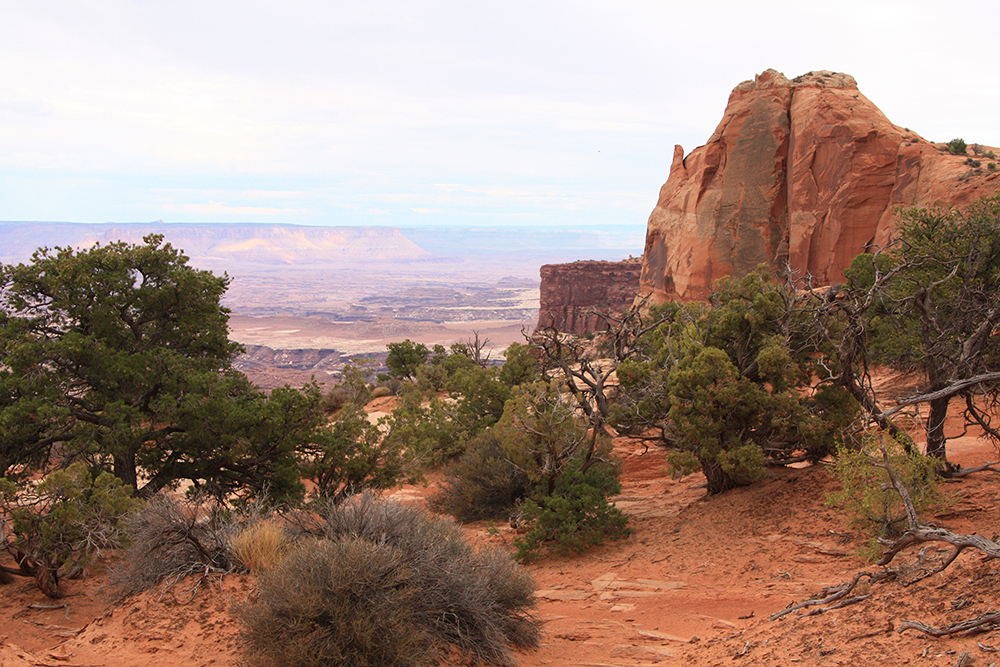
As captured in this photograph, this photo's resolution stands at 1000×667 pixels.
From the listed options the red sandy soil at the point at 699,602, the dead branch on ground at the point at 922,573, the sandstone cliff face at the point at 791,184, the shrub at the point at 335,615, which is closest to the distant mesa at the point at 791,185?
the sandstone cliff face at the point at 791,184

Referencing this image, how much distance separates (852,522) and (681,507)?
5380 millimetres

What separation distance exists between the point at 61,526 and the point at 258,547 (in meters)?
3.39

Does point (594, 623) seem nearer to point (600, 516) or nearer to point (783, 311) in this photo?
point (600, 516)

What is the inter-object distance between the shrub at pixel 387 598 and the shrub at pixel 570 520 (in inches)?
170

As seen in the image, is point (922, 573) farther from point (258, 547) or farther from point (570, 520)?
point (258, 547)

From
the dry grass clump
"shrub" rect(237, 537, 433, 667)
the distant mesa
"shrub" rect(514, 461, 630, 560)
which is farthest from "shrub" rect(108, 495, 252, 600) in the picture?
the distant mesa

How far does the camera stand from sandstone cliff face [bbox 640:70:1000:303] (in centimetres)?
3506

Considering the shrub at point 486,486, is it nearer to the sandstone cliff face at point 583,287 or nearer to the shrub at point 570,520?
the shrub at point 570,520

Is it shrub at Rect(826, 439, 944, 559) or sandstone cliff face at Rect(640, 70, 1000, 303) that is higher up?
sandstone cliff face at Rect(640, 70, 1000, 303)

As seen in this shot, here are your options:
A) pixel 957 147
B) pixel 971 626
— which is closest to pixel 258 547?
pixel 971 626

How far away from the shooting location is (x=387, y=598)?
5.75 metres

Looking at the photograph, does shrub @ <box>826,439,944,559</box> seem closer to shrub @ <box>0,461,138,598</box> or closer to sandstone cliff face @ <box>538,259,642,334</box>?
shrub @ <box>0,461,138,598</box>

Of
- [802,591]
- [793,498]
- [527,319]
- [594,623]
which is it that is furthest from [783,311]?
[527,319]

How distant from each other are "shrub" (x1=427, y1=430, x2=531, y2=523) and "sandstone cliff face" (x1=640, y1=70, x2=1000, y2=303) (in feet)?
76.9
